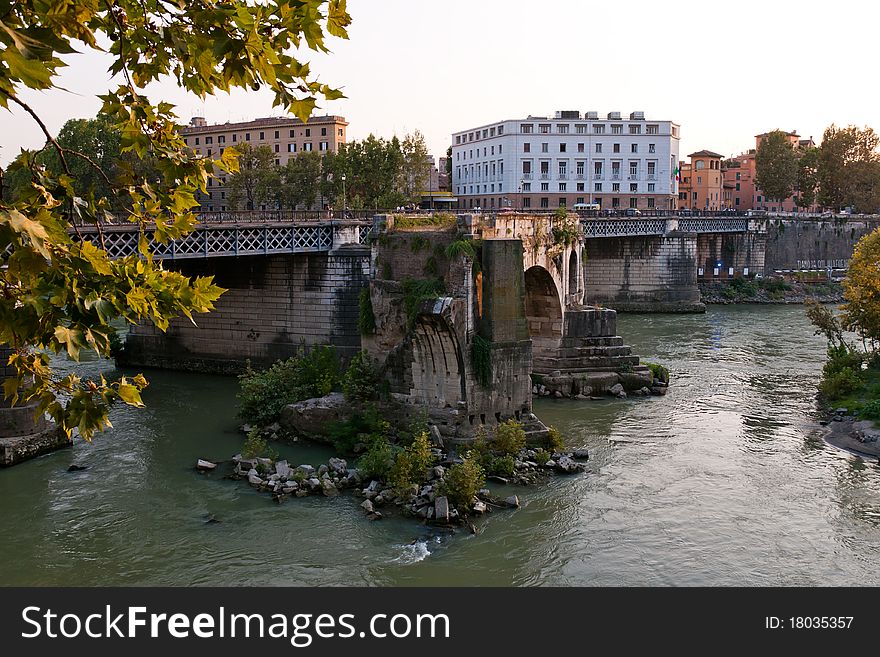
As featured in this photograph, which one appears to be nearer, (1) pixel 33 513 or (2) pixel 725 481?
(1) pixel 33 513

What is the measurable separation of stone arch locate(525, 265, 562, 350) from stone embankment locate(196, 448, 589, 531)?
8383 mm

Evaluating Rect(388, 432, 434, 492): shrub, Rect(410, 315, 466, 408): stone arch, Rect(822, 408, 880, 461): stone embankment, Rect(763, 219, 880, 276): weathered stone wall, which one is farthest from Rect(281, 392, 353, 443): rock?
Rect(763, 219, 880, 276): weathered stone wall

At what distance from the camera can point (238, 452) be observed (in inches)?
870

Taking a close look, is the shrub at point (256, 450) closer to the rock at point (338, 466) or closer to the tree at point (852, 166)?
the rock at point (338, 466)

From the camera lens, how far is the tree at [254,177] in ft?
201

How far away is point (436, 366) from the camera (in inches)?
858

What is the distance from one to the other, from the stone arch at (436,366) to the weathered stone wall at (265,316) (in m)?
8.59

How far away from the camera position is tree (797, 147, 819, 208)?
79438mm

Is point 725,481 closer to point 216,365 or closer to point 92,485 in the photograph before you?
point 92,485

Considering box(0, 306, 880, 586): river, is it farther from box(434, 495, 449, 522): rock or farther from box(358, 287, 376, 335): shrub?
box(358, 287, 376, 335): shrub

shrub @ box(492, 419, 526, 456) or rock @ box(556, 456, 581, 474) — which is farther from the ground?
shrub @ box(492, 419, 526, 456)

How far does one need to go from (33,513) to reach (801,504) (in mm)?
15474
